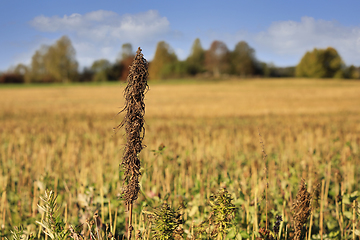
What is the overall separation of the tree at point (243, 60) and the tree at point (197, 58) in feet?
36.3

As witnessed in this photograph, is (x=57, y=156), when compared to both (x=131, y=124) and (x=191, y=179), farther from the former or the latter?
(x=131, y=124)

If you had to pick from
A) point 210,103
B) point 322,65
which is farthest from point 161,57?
point 210,103

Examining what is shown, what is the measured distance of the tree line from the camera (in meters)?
93.6

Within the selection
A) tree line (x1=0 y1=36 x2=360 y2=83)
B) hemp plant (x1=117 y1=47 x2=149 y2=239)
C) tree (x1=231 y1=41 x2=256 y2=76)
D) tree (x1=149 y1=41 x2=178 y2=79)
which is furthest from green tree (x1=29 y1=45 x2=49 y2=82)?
hemp plant (x1=117 y1=47 x2=149 y2=239)

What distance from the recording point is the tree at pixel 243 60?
309ft

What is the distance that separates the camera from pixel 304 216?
1824 mm

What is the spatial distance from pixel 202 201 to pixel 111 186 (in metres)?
1.45

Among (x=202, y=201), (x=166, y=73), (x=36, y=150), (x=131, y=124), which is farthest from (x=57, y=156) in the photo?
(x=166, y=73)

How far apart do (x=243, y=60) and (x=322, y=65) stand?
87.3ft

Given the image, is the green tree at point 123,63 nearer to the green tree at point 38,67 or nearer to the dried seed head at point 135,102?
the green tree at point 38,67

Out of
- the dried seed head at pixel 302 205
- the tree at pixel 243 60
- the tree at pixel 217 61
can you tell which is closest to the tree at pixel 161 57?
the tree at pixel 217 61

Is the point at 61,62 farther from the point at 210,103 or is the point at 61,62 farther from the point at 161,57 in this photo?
the point at 210,103

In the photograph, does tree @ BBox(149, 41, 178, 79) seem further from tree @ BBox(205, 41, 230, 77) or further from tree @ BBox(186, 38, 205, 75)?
tree @ BBox(205, 41, 230, 77)

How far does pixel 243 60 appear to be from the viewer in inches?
3831
